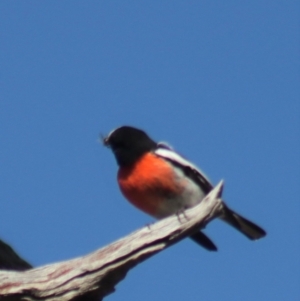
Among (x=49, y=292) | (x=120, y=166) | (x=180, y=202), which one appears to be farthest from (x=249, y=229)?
(x=49, y=292)

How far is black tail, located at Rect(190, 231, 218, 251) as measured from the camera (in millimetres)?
6902

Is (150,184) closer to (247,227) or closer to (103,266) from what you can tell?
(247,227)

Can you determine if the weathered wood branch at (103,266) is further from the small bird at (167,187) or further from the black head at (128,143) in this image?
the black head at (128,143)

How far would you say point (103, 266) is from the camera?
5430mm

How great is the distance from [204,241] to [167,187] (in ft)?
2.04

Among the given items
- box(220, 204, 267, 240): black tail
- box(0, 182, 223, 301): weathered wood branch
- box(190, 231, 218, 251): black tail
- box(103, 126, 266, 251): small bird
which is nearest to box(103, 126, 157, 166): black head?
box(103, 126, 266, 251): small bird

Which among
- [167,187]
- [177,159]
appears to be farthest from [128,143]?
[167,187]

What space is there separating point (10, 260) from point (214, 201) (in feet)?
6.80

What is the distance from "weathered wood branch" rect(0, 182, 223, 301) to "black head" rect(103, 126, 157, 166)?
1.63 meters

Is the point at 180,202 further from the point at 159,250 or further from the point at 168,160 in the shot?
the point at 159,250

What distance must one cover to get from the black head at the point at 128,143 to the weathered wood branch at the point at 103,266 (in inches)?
64.4

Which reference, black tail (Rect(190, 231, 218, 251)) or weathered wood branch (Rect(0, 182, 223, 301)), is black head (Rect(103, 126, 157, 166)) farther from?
weathered wood branch (Rect(0, 182, 223, 301))

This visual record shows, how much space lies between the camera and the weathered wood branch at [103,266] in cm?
532

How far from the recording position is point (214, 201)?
521 cm
